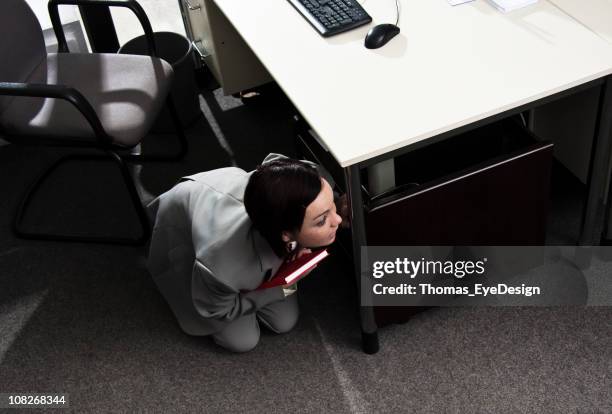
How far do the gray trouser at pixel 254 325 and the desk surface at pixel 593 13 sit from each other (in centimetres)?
101

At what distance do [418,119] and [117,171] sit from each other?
1329 millimetres

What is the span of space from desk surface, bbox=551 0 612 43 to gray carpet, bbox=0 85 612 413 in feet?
2.15

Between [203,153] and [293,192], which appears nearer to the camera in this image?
[293,192]

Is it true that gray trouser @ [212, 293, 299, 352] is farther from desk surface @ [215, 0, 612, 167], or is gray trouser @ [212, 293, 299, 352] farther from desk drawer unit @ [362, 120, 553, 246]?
desk surface @ [215, 0, 612, 167]

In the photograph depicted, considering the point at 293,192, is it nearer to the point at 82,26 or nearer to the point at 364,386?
the point at 364,386

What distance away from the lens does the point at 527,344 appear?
2.02 m

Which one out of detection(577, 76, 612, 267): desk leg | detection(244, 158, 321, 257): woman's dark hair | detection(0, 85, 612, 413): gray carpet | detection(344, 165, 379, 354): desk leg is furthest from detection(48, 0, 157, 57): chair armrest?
detection(577, 76, 612, 267): desk leg

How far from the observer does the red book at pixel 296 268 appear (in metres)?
1.80

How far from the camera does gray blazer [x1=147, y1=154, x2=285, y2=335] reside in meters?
1.79

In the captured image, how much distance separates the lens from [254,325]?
2082 mm

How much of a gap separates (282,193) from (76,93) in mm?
711

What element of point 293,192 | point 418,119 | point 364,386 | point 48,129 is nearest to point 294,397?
point 364,386

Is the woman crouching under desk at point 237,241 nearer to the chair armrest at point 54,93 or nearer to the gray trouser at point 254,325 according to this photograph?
the gray trouser at point 254,325

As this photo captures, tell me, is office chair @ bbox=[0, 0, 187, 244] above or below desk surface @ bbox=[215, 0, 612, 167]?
below
